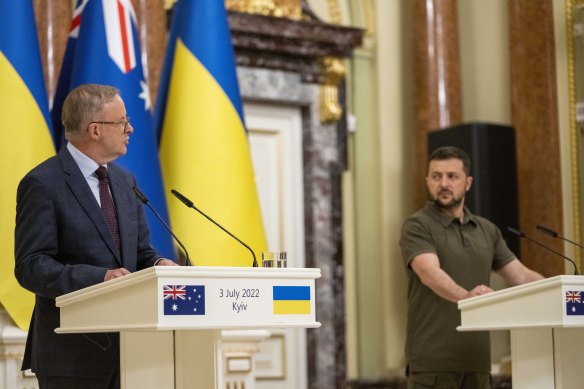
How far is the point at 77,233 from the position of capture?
3.15 m

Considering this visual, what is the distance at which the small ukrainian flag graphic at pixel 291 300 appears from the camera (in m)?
2.90

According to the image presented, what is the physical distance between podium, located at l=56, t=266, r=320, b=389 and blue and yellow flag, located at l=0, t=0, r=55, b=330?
5.19 ft

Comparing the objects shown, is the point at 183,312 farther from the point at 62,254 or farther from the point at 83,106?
the point at 83,106

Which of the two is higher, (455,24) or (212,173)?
(455,24)

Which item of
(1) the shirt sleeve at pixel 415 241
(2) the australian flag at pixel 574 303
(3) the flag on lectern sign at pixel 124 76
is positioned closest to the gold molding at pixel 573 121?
(1) the shirt sleeve at pixel 415 241

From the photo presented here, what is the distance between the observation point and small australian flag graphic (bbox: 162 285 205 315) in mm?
2738

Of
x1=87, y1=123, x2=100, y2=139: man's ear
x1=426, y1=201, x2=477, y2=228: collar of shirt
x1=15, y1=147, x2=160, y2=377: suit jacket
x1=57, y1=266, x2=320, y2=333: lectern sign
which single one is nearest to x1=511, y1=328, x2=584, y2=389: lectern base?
x1=426, y1=201, x2=477, y2=228: collar of shirt

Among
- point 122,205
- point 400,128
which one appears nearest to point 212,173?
point 122,205

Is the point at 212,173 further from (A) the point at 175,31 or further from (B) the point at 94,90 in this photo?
(B) the point at 94,90

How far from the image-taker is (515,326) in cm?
363

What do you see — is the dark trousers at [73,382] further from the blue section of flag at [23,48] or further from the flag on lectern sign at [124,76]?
the blue section of flag at [23,48]

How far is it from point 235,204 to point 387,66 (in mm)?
2389

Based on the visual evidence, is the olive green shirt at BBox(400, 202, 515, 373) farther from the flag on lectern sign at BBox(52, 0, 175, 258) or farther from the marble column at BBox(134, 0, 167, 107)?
the marble column at BBox(134, 0, 167, 107)

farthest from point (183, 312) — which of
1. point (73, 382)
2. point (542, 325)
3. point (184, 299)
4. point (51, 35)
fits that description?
point (51, 35)
